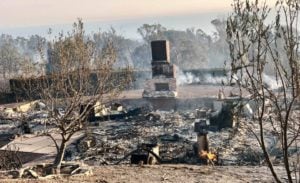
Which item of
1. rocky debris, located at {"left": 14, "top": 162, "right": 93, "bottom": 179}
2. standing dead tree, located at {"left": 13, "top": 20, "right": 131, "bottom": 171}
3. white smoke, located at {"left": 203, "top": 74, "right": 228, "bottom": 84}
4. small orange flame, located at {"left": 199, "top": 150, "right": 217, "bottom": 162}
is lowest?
small orange flame, located at {"left": 199, "top": 150, "right": 217, "bottom": 162}

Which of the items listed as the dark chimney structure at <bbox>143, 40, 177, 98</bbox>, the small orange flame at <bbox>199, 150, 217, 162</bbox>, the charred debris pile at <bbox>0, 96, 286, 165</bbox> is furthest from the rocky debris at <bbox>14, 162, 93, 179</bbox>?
the dark chimney structure at <bbox>143, 40, 177, 98</bbox>

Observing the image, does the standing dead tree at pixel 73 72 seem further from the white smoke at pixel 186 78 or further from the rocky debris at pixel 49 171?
the white smoke at pixel 186 78

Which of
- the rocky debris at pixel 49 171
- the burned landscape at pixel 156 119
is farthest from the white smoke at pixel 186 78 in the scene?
the rocky debris at pixel 49 171

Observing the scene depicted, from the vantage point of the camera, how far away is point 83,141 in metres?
16.7

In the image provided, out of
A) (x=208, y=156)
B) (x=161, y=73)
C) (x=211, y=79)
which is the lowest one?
(x=208, y=156)

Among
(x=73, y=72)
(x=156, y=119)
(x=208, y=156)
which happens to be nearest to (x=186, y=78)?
(x=156, y=119)

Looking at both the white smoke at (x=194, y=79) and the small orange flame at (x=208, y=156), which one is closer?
the small orange flame at (x=208, y=156)

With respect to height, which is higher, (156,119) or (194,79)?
(194,79)

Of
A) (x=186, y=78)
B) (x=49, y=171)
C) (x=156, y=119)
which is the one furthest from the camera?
(x=186, y=78)

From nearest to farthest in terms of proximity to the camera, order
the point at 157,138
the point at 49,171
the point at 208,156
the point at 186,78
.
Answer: the point at 49,171 → the point at 208,156 → the point at 157,138 → the point at 186,78

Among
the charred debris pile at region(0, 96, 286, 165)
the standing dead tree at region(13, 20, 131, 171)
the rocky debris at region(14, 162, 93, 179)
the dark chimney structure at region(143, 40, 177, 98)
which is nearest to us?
the standing dead tree at region(13, 20, 131, 171)

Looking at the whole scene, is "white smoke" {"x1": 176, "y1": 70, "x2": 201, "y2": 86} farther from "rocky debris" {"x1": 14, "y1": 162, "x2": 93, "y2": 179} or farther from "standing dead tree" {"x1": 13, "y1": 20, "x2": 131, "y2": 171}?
"standing dead tree" {"x1": 13, "y1": 20, "x2": 131, "y2": 171}

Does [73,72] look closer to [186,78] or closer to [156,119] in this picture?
[156,119]

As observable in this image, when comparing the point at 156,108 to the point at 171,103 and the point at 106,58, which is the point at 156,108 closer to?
the point at 171,103
